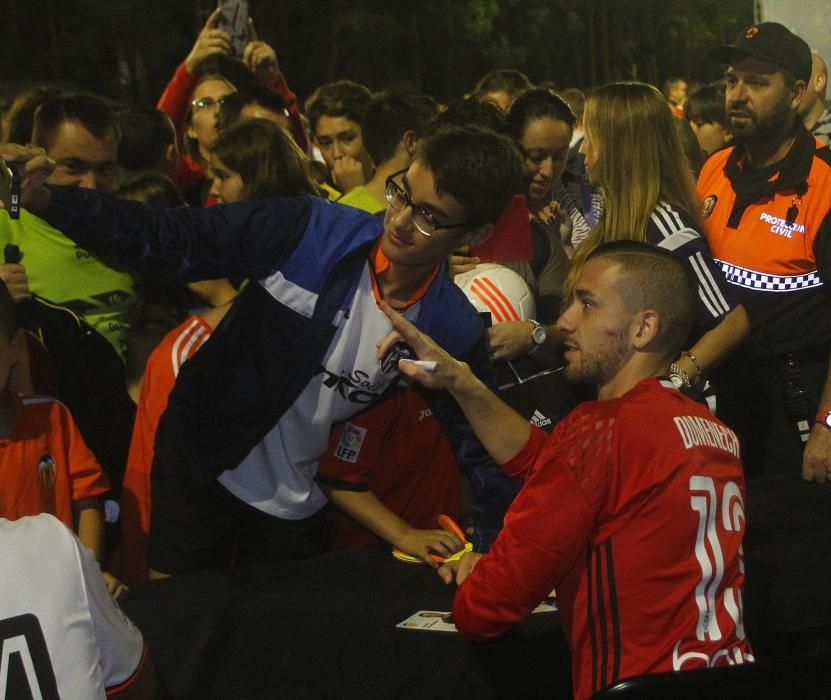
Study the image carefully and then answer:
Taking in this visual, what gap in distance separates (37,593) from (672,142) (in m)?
2.44

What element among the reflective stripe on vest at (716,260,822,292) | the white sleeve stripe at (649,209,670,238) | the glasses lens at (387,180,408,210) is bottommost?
the reflective stripe on vest at (716,260,822,292)

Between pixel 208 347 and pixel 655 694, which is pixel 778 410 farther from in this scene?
pixel 655 694

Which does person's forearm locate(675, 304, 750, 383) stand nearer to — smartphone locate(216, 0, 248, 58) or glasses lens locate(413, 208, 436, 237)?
glasses lens locate(413, 208, 436, 237)

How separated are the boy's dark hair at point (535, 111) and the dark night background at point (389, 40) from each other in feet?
33.3

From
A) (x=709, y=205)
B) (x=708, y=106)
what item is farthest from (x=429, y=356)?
(x=708, y=106)

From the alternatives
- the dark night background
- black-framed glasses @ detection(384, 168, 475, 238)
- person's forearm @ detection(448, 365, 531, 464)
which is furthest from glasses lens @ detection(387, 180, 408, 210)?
the dark night background

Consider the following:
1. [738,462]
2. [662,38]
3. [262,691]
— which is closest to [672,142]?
[738,462]

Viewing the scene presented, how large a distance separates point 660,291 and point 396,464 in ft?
3.54

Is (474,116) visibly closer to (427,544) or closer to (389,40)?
(427,544)

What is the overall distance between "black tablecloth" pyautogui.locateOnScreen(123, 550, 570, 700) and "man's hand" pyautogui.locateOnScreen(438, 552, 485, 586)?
0.08ft

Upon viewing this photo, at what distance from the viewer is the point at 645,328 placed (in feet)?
7.37

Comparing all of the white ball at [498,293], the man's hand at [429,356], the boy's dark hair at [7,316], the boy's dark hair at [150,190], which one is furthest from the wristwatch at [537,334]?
the boy's dark hair at [150,190]

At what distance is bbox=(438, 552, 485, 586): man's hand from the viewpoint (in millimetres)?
2574

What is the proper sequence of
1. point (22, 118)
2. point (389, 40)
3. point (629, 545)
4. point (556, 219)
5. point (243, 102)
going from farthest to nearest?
point (389, 40), point (243, 102), point (22, 118), point (556, 219), point (629, 545)
